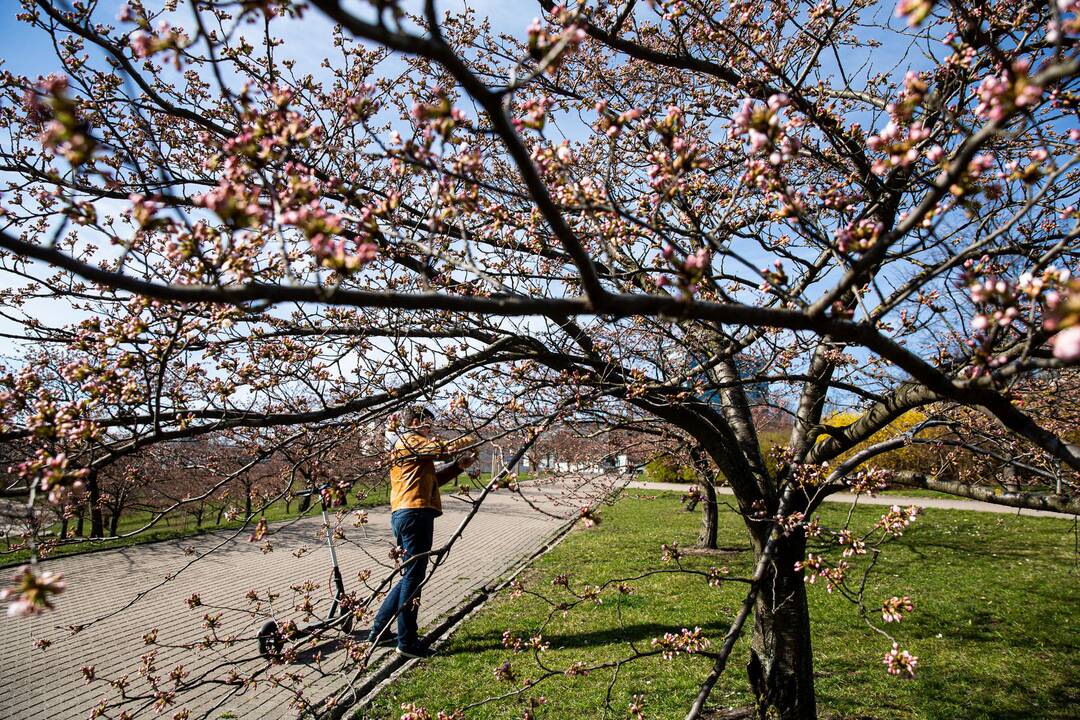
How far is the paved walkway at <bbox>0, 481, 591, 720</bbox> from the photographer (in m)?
5.31

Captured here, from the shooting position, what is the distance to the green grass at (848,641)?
5.08 m

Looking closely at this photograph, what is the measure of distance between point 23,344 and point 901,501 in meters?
20.3

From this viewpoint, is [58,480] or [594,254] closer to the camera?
[58,480]

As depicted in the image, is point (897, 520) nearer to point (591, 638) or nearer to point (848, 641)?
point (848, 641)

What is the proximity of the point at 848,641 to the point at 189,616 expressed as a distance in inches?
340

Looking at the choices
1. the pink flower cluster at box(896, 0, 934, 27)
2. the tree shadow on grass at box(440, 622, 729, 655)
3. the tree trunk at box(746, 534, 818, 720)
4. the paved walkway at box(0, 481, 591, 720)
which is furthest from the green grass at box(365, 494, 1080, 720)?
the pink flower cluster at box(896, 0, 934, 27)

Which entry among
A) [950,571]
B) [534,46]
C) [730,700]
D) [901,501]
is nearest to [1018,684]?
[730,700]

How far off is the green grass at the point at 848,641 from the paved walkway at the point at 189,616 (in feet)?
3.93

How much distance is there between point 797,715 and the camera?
409 cm

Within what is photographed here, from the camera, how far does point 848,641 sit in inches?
255

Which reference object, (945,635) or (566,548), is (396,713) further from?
(566,548)

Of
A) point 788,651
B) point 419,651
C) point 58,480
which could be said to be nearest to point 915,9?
point 58,480

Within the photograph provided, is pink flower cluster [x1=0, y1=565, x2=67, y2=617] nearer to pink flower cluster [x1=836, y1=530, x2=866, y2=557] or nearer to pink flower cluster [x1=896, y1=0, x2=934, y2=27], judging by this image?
pink flower cluster [x1=896, y1=0, x2=934, y2=27]

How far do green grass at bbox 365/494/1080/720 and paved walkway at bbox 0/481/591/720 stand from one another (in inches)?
47.2
